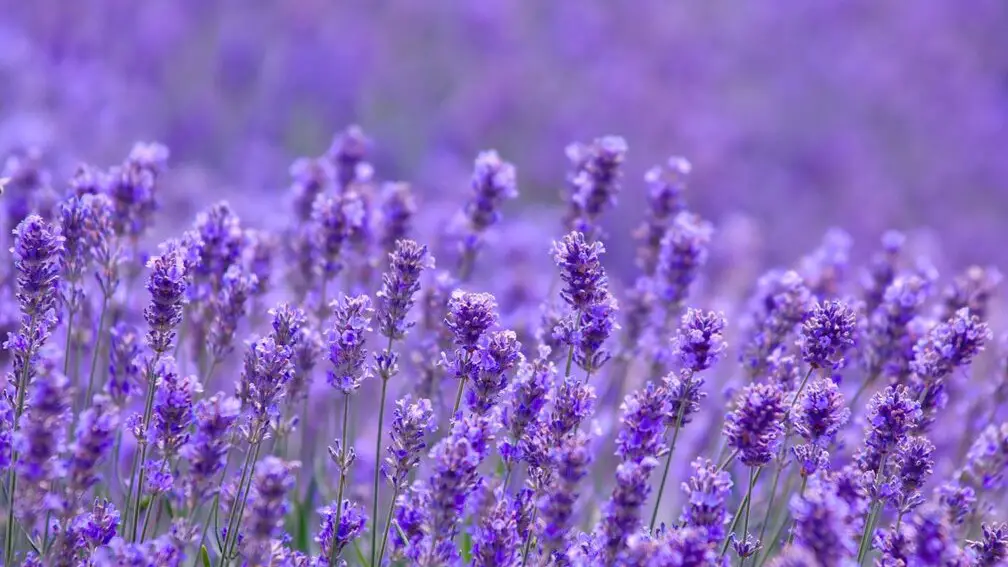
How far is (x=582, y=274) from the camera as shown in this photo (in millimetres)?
2375

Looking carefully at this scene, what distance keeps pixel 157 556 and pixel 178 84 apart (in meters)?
7.65

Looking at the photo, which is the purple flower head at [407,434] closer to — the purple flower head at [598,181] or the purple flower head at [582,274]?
the purple flower head at [582,274]

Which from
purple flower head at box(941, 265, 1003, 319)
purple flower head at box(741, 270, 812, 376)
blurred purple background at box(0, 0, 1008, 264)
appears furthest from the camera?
blurred purple background at box(0, 0, 1008, 264)

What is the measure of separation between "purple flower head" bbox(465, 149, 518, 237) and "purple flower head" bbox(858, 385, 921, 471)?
1260mm

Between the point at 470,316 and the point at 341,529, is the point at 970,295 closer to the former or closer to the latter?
the point at 470,316

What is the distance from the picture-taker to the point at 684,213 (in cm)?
329

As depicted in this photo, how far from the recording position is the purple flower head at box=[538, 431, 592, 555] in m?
2.02

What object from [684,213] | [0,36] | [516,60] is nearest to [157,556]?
[684,213]

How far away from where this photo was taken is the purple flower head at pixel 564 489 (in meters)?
2.02

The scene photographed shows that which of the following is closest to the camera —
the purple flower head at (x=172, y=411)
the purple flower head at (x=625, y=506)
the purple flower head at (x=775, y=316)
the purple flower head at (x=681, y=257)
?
the purple flower head at (x=625, y=506)

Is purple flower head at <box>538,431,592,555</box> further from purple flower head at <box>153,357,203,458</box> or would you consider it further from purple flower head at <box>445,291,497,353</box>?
purple flower head at <box>153,357,203,458</box>

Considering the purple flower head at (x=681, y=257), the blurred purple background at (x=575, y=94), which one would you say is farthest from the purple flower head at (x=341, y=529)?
the blurred purple background at (x=575, y=94)

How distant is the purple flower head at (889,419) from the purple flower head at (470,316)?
33.7 inches

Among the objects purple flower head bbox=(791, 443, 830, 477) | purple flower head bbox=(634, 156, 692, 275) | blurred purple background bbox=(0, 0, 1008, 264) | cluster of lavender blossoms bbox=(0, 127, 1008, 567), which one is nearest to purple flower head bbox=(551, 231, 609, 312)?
cluster of lavender blossoms bbox=(0, 127, 1008, 567)
